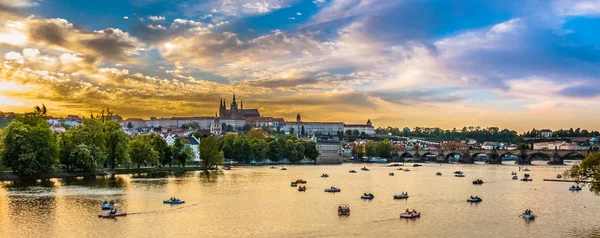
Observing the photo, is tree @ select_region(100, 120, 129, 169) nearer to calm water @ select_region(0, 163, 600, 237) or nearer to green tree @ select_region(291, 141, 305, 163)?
calm water @ select_region(0, 163, 600, 237)

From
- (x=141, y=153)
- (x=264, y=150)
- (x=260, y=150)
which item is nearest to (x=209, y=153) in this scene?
(x=141, y=153)

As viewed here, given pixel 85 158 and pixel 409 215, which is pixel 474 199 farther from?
pixel 85 158

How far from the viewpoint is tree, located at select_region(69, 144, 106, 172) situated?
69.9m

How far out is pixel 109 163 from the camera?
80312 mm

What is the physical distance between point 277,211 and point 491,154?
12028 cm

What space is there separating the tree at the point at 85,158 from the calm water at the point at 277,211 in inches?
236

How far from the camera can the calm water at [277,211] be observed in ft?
113

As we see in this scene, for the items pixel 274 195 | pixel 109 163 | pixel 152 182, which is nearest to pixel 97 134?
pixel 109 163

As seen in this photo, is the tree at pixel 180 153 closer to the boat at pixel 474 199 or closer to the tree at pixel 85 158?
the tree at pixel 85 158

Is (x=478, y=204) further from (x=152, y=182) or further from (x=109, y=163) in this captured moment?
(x=109, y=163)

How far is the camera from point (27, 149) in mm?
62219

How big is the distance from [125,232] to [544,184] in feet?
179

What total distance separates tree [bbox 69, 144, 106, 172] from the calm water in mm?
6006

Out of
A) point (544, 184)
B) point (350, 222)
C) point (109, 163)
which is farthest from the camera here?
point (109, 163)
